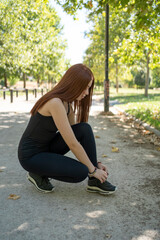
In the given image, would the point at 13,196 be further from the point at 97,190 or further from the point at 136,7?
the point at 136,7

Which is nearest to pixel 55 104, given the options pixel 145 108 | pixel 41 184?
pixel 41 184

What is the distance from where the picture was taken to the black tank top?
319 cm

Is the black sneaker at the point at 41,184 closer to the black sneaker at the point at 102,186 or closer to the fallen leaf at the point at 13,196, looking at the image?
the fallen leaf at the point at 13,196

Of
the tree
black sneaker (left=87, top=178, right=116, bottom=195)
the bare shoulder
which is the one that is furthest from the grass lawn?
the bare shoulder

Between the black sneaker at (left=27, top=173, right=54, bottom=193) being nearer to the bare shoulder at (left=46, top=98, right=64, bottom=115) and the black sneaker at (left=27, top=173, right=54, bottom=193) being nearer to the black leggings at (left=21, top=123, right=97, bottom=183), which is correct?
the black leggings at (left=21, top=123, right=97, bottom=183)

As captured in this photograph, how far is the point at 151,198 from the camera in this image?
10.9 feet

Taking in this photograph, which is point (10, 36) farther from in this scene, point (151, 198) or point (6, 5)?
point (151, 198)

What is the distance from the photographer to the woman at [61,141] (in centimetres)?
306

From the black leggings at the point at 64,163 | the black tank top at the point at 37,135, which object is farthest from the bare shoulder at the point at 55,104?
the black leggings at the point at 64,163

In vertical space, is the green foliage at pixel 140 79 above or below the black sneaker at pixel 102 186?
above

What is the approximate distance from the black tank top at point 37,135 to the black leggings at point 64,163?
0.08 meters

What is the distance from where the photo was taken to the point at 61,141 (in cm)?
346

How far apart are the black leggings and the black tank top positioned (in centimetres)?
8

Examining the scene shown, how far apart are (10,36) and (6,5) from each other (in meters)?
2.37
